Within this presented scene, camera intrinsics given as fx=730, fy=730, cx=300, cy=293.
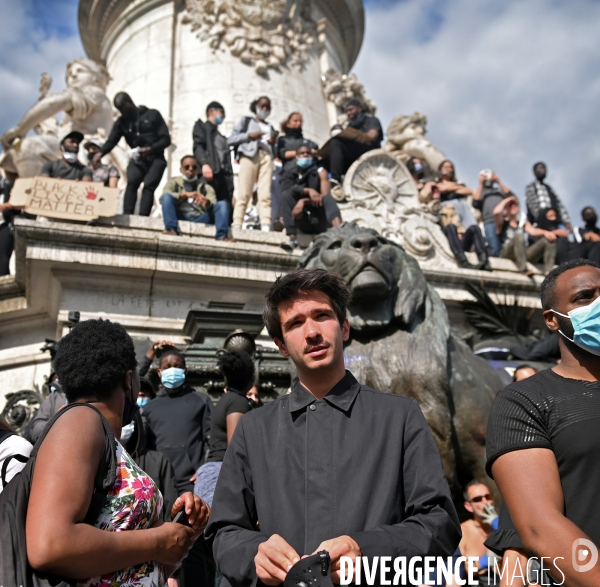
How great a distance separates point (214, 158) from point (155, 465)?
6.47 m

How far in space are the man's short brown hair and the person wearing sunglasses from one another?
→ 107 inches

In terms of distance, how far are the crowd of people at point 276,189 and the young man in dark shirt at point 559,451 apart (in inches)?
245

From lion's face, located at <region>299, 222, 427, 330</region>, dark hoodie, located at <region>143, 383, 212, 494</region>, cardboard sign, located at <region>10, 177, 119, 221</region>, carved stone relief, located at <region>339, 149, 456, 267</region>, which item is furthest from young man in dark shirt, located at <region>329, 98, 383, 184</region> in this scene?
dark hoodie, located at <region>143, 383, 212, 494</region>

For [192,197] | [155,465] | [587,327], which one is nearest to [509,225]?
[192,197]

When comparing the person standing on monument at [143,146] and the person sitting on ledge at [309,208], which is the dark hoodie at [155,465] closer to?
the person sitting on ledge at [309,208]

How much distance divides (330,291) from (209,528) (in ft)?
2.63

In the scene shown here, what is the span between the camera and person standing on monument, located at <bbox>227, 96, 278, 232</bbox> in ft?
32.7

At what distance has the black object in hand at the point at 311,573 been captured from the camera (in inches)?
67.9

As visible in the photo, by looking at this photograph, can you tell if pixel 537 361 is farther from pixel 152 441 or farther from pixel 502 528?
pixel 502 528

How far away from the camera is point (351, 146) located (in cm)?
1159

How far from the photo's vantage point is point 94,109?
13586mm

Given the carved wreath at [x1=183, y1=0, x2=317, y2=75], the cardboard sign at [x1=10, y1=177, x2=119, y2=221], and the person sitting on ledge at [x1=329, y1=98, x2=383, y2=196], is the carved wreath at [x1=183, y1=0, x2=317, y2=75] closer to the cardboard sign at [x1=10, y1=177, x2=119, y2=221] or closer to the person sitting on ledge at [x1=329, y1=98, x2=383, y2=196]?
the person sitting on ledge at [x1=329, y1=98, x2=383, y2=196]

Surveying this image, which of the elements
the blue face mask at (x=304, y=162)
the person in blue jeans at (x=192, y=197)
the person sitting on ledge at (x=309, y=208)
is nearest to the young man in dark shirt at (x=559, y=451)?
the person sitting on ledge at (x=309, y=208)

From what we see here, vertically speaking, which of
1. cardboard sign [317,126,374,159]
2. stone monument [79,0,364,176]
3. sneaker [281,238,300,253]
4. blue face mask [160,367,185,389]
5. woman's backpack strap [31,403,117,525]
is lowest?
woman's backpack strap [31,403,117,525]
